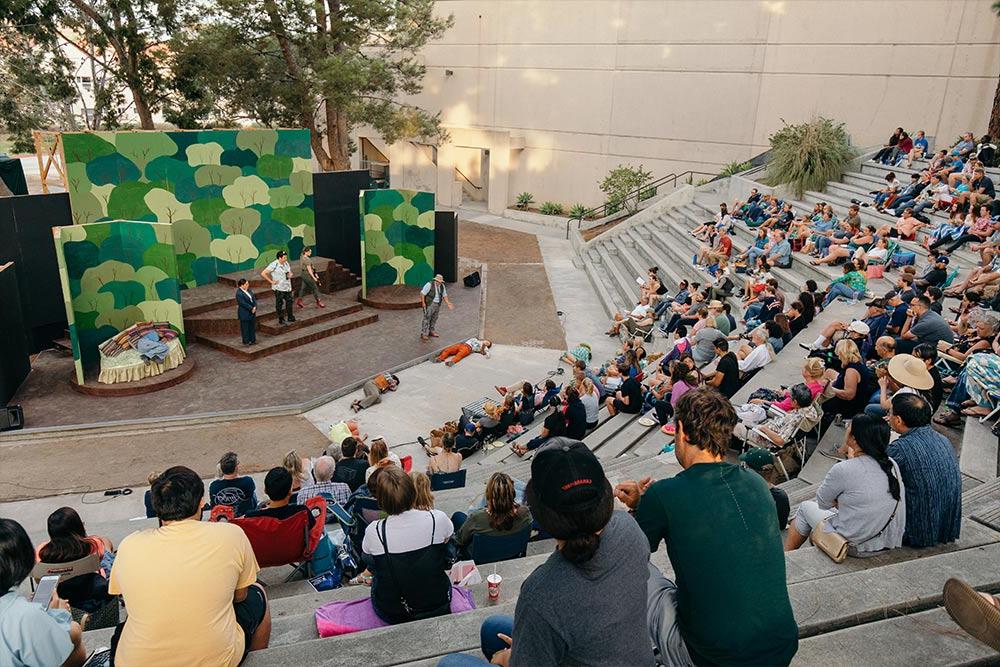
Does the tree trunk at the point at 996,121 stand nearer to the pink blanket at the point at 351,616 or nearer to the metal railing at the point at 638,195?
the metal railing at the point at 638,195

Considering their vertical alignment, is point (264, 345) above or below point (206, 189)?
below

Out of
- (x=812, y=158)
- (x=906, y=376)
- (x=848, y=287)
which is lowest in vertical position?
(x=848, y=287)

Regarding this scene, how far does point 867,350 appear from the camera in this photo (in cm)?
835

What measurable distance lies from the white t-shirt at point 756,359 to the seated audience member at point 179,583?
7334 millimetres

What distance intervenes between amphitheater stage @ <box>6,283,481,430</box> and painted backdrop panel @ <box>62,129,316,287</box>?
5.30 feet

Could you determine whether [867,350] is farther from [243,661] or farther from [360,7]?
[360,7]

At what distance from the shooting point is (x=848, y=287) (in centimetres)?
1130

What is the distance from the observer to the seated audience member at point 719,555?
7.59 feet

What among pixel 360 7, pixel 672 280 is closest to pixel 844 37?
pixel 672 280

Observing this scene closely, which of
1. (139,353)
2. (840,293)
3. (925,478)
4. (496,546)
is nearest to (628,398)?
(496,546)

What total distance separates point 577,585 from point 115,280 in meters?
11.4

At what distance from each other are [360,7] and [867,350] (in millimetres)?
17309

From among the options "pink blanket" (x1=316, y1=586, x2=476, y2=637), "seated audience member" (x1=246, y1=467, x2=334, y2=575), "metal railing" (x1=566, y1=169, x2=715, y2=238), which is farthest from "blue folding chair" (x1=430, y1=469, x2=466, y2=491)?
"metal railing" (x1=566, y1=169, x2=715, y2=238)

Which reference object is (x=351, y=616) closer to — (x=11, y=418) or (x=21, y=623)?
(x=21, y=623)
